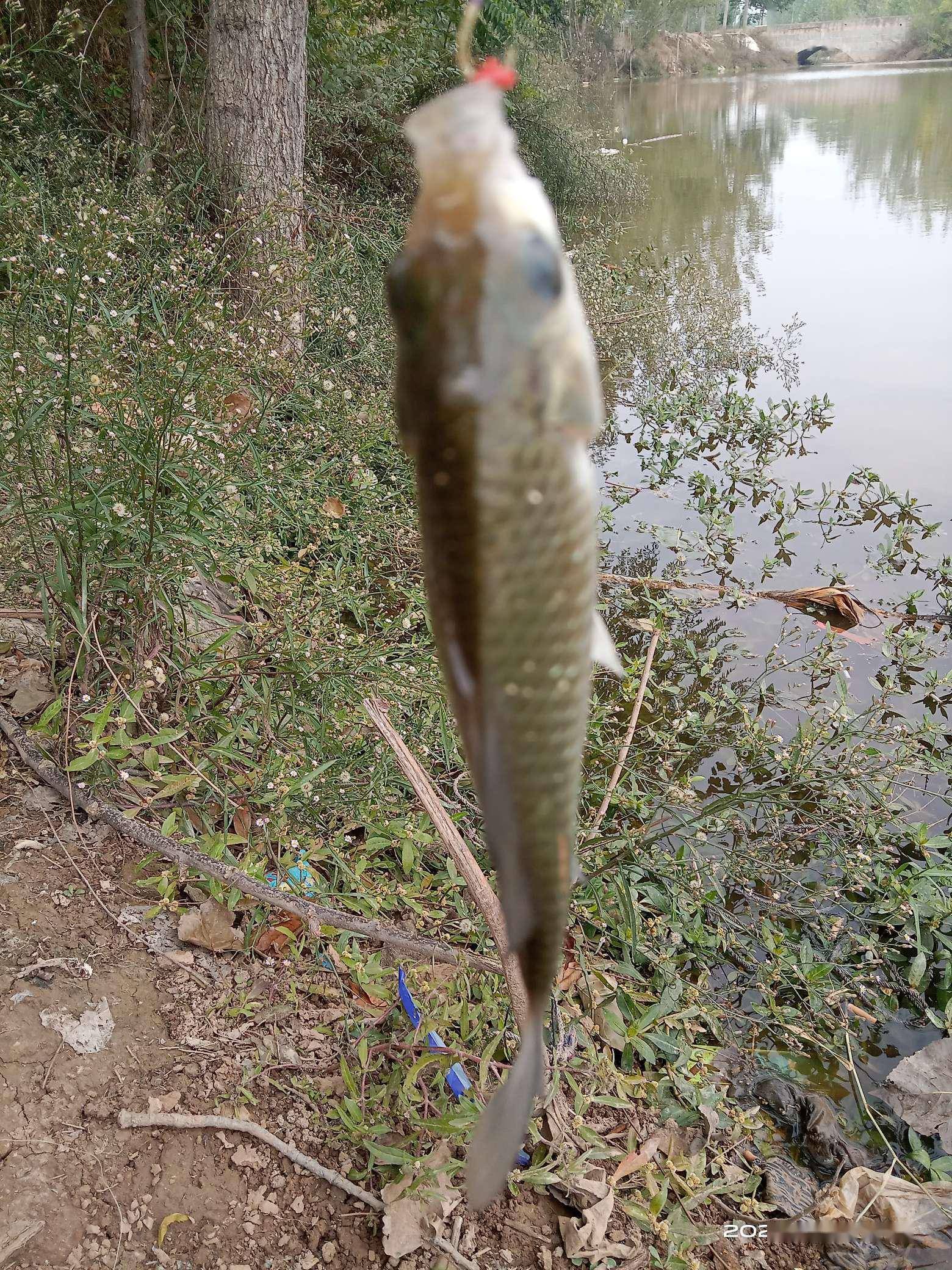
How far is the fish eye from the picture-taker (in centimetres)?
63

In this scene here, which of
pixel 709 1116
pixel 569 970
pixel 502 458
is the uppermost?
pixel 502 458

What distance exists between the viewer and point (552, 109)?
40.7 feet

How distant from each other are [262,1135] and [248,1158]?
59 millimetres

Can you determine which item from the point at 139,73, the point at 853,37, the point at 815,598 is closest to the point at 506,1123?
the point at 815,598

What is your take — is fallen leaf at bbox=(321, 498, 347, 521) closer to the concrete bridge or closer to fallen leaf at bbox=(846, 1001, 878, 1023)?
fallen leaf at bbox=(846, 1001, 878, 1023)

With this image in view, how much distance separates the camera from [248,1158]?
225 cm

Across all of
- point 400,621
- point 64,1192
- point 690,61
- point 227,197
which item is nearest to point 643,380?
point 227,197

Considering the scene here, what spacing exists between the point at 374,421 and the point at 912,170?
1714 centimetres

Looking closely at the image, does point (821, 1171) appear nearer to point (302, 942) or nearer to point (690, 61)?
point (302, 942)

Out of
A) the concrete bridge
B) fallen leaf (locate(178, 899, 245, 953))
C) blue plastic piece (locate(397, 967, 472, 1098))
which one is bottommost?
blue plastic piece (locate(397, 967, 472, 1098))

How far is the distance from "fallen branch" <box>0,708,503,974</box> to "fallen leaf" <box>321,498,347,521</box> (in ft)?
4.66

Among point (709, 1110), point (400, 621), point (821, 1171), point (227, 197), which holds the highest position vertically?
point (227, 197)

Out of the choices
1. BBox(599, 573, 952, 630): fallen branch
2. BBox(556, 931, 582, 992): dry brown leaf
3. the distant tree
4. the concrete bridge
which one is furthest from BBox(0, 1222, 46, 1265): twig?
the concrete bridge

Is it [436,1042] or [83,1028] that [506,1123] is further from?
[83,1028]
